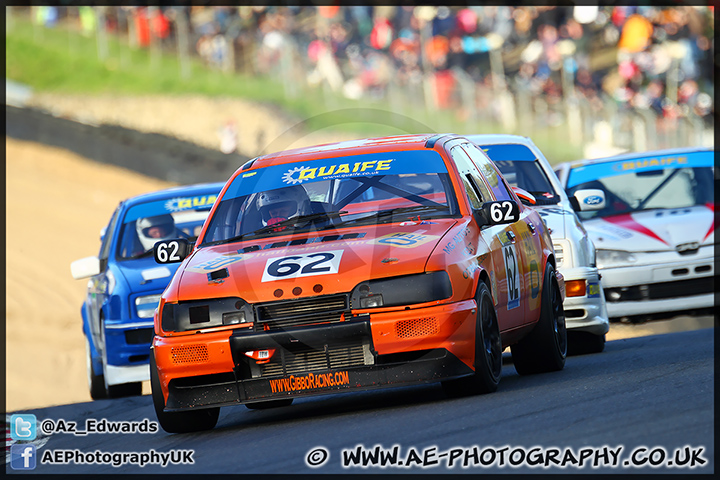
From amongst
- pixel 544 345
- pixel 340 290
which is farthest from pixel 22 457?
pixel 544 345

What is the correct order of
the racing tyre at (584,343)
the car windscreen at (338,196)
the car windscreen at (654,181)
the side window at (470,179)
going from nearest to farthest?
the car windscreen at (338,196), the side window at (470,179), the racing tyre at (584,343), the car windscreen at (654,181)

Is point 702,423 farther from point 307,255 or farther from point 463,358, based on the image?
point 307,255

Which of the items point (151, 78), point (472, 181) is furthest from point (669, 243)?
point (151, 78)

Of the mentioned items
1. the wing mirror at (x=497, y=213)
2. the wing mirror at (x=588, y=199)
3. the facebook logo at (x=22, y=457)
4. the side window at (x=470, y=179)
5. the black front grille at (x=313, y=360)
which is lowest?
the facebook logo at (x=22, y=457)

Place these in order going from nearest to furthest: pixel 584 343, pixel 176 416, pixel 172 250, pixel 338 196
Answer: pixel 176 416, pixel 338 196, pixel 172 250, pixel 584 343

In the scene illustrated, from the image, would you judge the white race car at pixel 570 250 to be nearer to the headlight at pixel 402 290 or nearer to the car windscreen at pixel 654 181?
the car windscreen at pixel 654 181

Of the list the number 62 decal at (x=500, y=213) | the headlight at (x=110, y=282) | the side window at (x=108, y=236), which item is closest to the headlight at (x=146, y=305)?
the headlight at (x=110, y=282)

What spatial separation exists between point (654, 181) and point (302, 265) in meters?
7.22

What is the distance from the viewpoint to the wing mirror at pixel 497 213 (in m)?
7.32

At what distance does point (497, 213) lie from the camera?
24.1ft

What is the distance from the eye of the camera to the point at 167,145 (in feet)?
94.2

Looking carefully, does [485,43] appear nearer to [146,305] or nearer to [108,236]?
[108,236]

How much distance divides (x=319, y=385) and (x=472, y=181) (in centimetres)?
210

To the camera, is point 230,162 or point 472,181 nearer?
point 472,181
